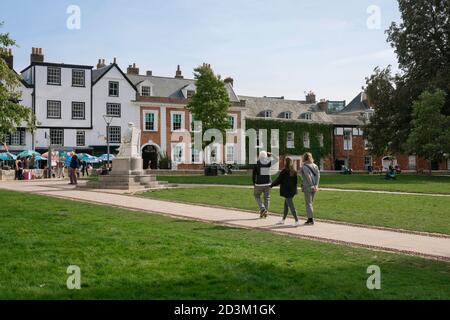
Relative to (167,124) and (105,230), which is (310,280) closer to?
(105,230)

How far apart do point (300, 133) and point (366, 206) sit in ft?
164

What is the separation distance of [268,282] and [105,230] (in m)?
4.87

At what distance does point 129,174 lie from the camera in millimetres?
26578

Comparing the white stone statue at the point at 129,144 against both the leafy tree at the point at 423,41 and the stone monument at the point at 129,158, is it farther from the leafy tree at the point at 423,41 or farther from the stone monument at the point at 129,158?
the leafy tree at the point at 423,41

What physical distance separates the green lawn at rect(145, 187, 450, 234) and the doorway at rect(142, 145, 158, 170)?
34.9 meters

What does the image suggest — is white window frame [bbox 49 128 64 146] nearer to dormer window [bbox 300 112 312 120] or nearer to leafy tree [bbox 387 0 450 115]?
dormer window [bbox 300 112 312 120]

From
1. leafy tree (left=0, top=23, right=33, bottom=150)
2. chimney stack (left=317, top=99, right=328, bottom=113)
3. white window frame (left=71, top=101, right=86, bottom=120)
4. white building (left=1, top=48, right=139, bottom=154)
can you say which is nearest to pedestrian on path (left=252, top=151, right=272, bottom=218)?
leafy tree (left=0, top=23, right=33, bottom=150)

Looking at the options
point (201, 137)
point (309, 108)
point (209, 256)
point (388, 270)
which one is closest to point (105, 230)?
point (209, 256)

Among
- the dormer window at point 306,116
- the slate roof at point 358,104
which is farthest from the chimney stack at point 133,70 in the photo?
the slate roof at point 358,104

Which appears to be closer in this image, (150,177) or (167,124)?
(150,177)

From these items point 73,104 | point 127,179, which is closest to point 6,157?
point 73,104

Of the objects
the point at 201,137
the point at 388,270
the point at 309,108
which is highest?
the point at 309,108

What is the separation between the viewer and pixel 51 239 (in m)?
9.55

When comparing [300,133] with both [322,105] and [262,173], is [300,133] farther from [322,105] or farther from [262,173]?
[262,173]
